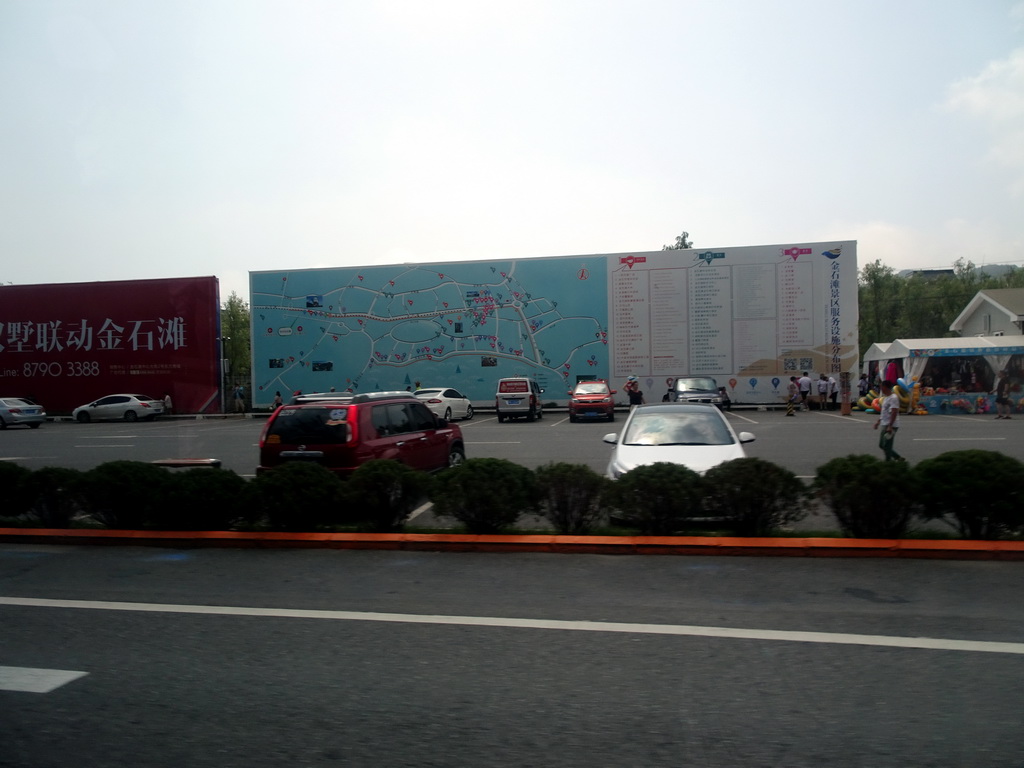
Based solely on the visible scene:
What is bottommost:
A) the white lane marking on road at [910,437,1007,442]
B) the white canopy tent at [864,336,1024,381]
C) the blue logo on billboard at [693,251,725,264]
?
the white lane marking on road at [910,437,1007,442]

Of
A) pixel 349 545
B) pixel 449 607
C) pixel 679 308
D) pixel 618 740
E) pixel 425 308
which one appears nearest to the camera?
pixel 618 740

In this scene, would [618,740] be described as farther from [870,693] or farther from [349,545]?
[349,545]

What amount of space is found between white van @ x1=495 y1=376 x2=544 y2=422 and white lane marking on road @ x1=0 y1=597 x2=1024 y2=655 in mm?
23943

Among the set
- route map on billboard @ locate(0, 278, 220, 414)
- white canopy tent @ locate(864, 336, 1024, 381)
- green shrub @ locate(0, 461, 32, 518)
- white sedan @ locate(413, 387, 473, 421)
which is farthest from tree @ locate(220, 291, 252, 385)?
green shrub @ locate(0, 461, 32, 518)

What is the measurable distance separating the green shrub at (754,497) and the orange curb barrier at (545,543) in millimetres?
428

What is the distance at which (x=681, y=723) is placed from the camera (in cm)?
376

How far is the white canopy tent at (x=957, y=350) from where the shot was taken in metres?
27.7

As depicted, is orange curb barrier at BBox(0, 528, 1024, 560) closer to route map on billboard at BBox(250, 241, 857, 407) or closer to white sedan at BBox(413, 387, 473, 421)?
white sedan at BBox(413, 387, 473, 421)

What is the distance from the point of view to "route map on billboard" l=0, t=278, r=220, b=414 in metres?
40.4

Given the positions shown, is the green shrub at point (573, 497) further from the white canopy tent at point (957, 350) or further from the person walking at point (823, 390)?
the person walking at point (823, 390)

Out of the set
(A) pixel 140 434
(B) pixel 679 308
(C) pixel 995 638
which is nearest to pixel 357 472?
(C) pixel 995 638

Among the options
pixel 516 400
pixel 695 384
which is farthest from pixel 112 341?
pixel 695 384

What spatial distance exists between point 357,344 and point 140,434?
13.1 metres

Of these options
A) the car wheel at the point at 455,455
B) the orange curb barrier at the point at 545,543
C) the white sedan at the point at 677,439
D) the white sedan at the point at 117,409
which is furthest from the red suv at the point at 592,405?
the white sedan at the point at 117,409
